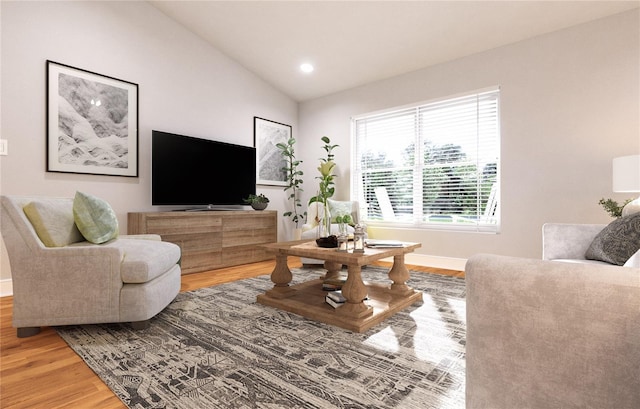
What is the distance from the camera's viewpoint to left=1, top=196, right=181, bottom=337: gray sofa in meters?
1.85

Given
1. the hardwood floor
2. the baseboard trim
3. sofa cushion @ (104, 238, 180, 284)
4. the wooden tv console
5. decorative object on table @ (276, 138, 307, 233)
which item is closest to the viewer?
the hardwood floor

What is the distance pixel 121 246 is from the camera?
2.18 meters

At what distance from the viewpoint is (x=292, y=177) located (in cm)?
527

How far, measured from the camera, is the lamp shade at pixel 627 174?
220cm

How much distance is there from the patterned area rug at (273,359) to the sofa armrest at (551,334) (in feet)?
1.63

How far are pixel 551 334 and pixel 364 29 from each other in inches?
142

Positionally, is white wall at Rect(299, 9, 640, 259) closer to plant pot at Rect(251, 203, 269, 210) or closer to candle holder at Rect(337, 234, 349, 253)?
candle holder at Rect(337, 234, 349, 253)

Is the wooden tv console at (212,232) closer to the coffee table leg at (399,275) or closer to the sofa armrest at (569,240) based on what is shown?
the coffee table leg at (399,275)

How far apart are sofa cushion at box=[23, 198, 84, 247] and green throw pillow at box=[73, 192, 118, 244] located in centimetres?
10

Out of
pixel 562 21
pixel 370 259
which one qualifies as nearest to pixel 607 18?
pixel 562 21

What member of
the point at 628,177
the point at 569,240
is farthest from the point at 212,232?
the point at 628,177

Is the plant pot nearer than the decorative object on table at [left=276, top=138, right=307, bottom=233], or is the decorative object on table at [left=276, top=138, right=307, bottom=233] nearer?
the plant pot

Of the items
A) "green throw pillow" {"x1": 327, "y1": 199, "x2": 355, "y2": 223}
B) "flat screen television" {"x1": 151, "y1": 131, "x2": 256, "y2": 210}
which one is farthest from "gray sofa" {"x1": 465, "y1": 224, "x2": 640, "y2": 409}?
"flat screen television" {"x1": 151, "y1": 131, "x2": 256, "y2": 210}

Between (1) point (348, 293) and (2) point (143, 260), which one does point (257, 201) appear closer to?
(2) point (143, 260)
